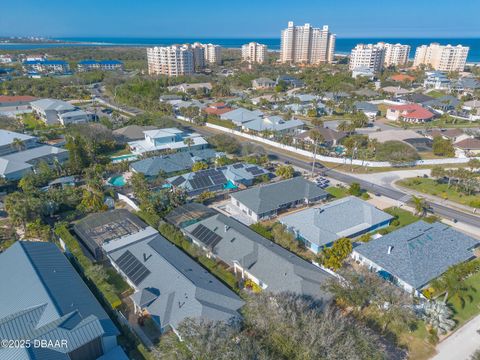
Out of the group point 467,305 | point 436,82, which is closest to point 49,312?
point 467,305

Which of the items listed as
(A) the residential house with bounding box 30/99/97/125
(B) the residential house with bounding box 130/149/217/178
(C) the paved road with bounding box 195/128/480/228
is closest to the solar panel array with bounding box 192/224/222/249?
(B) the residential house with bounding box 130/149/217/178

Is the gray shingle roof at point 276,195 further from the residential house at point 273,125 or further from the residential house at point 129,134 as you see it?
the residential house at point 129,134

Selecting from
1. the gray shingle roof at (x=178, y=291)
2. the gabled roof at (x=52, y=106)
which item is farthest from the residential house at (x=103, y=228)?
the gabled roof at (x=52, y=106)

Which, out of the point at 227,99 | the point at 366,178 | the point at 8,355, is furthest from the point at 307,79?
the point at 8,355

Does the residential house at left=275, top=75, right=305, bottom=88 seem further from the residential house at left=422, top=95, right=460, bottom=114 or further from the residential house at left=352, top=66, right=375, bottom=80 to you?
the residential house at left=422, top=95, right=460, bottom=114

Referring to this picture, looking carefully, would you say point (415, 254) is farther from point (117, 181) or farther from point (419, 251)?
point (117, 181)
